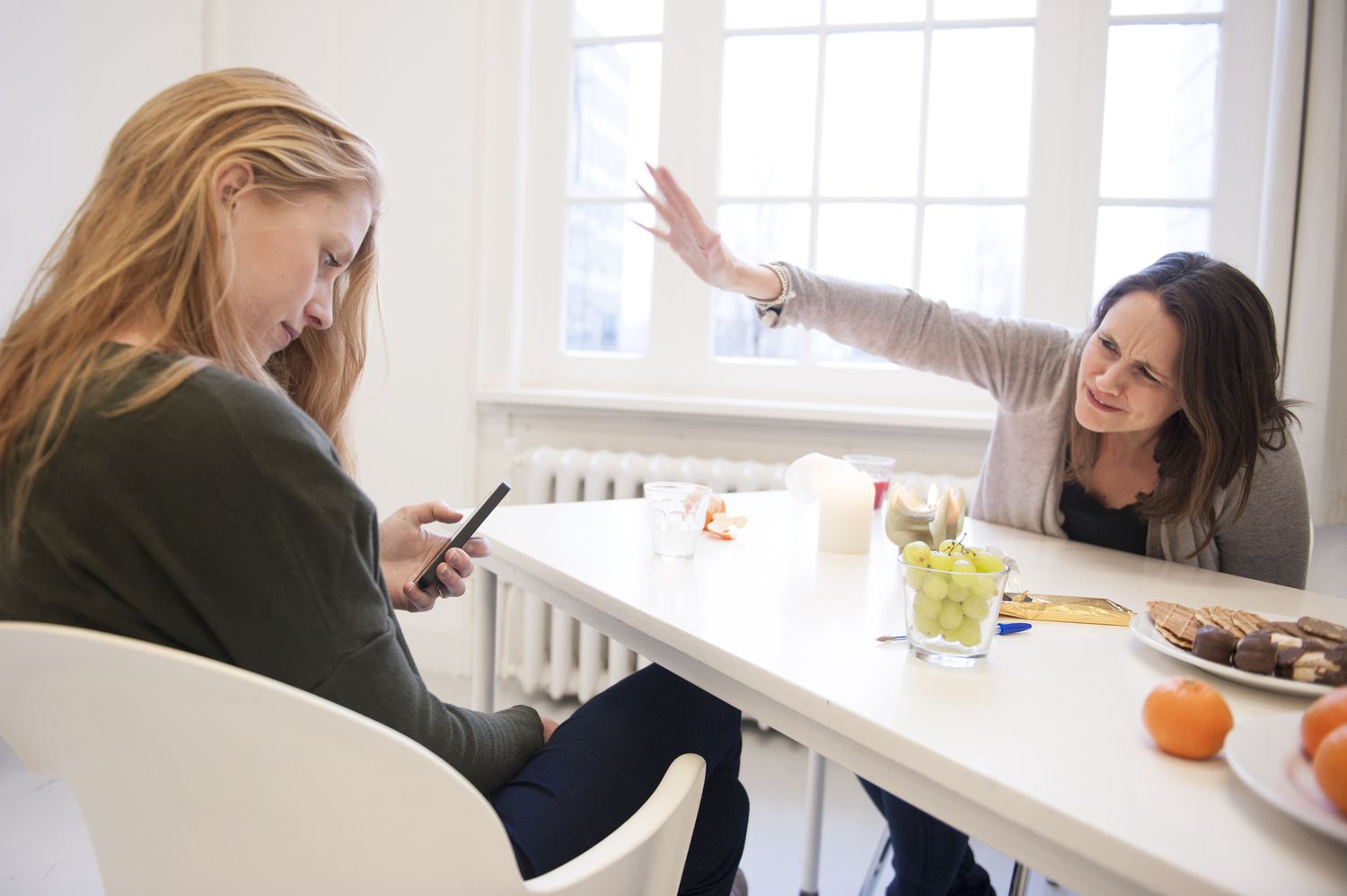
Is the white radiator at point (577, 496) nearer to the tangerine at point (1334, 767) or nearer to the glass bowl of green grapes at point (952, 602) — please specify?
the glass bowl of green grapes at point (952, 602)

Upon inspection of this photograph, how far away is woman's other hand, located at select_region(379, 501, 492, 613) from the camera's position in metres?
1.03

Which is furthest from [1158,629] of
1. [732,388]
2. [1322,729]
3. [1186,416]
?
[732,388]

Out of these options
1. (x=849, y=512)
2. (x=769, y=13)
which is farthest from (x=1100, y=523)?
(x=769, y=13)

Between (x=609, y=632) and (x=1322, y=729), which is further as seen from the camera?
(x=609, y=632)

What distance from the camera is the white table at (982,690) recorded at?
1.67 ft

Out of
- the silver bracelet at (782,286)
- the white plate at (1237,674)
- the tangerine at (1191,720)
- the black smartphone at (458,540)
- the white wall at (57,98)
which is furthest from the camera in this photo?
the white wall at (57,98)

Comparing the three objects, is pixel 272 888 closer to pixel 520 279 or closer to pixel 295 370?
pixel 295 370

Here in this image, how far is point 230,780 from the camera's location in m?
0.54

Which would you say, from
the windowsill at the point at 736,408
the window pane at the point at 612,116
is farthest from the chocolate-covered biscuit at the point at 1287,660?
Answer: the window pane at the point at 612,116

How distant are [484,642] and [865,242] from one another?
1639 millimetres

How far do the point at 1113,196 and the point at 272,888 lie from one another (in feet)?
7.82

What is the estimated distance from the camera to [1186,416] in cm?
138

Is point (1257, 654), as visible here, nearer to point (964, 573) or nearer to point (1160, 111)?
point (964, 573)

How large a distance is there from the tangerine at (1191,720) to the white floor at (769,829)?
4.04ft
